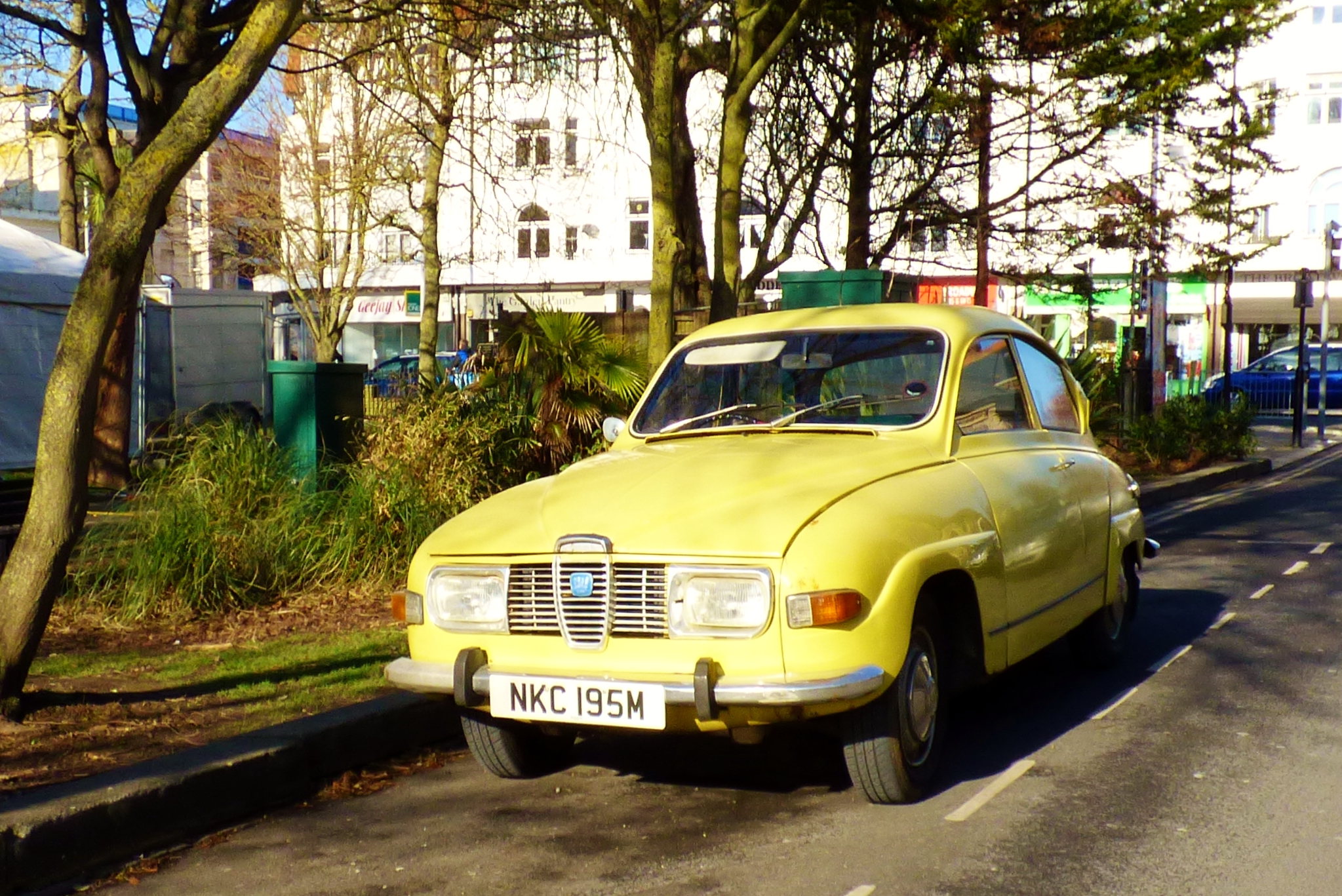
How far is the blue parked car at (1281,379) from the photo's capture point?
33.6 metres

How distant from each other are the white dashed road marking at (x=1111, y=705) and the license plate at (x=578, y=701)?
2512mm

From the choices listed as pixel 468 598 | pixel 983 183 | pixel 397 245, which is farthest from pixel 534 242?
pixel 468 598

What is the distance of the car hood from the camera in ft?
14.9

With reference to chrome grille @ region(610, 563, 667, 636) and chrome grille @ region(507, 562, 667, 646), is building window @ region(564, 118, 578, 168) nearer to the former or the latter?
chrome grille @ region(507, 562, 667, 646)

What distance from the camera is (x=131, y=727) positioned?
568 cm

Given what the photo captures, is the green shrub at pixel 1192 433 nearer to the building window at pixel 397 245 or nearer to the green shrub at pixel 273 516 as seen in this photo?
the green shrub at pixel 273 516

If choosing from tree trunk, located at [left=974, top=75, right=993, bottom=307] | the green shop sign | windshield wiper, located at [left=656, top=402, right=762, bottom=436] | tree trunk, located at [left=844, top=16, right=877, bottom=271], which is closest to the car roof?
windshield wiper, located at [left=656, top=402, right=762, bottom=436]

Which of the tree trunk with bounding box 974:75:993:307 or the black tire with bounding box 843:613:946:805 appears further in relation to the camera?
the tree trunk with bounding box 974:75:993:307

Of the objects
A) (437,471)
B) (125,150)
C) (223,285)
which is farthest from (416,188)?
(437,471)

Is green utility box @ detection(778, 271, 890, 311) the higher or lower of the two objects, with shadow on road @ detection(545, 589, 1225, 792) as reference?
higher

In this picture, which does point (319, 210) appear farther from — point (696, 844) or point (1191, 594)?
point (696, 844)

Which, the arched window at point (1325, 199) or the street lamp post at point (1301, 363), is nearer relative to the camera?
the street lamp post at point (1301, 363)

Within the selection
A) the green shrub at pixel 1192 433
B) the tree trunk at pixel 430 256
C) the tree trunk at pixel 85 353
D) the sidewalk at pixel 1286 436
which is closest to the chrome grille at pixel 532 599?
the tree trunk at pixel 85 353

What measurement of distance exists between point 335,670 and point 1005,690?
3167 millimetres
